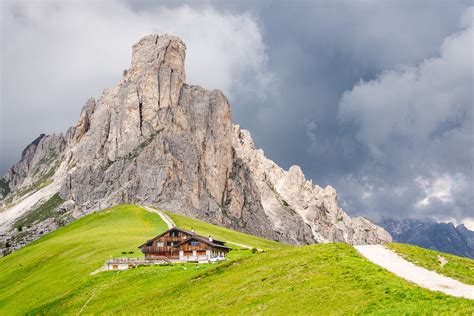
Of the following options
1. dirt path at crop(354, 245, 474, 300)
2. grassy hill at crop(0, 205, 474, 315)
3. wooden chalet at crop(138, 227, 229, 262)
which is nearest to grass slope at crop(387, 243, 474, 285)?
dirt path at crop(354, 245, 474, 300)

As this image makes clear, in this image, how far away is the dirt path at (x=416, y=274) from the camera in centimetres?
3228

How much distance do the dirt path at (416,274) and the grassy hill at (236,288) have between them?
1.46 metres

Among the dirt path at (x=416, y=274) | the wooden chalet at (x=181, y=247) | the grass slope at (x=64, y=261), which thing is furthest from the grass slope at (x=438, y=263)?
the wooden chalet at (x=181, y=247)

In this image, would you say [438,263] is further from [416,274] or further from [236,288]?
[236,288]

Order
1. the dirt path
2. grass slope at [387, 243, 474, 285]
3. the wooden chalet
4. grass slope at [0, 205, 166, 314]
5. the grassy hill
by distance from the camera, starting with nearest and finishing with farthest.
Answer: the grassy hill
the dirt path
grass slope at [387, 243, 474, 285]
grass slope at [0, 205, 166, 314]
the wooden chalet

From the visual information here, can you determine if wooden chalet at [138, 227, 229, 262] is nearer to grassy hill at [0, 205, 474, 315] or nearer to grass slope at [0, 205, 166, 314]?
grass slope at [0, 205, 166, 314]

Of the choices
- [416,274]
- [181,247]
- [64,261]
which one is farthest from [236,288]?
[64,261]

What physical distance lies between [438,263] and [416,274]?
666 cm

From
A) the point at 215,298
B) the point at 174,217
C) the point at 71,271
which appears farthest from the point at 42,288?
the point at 174,217

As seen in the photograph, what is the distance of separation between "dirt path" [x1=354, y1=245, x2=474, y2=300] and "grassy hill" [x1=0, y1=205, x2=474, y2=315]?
1460 millimetres

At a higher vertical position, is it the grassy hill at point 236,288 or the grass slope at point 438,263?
the grass slope at point 438,263

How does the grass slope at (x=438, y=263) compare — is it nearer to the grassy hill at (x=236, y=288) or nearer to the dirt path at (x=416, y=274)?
the dirt path at (x=416, y=274)

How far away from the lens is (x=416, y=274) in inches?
1469

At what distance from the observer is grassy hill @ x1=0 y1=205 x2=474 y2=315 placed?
1197 inches
